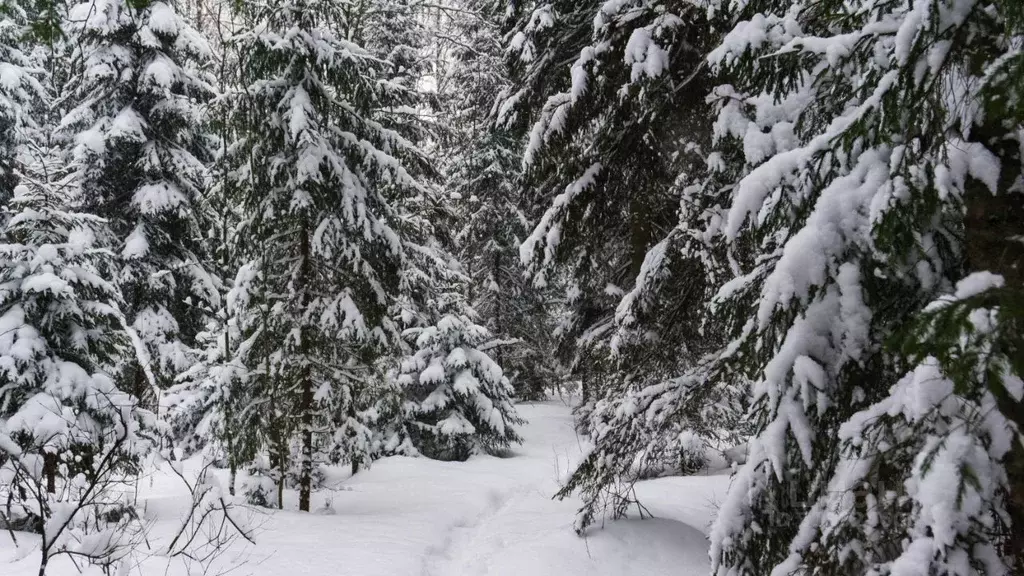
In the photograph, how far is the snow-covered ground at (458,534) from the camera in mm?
→ 5930

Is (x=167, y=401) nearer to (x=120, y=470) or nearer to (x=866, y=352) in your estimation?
(x=120, y=470)

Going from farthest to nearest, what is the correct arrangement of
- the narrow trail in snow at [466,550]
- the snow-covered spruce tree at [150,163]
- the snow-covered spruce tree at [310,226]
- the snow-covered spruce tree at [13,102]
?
the snow-covered spruce tree at [13,102] → the snow-covered spruce tree at [150,163] → the snow-covered spruce tree at [310,226] → the narrow trail in snow at [466,550]

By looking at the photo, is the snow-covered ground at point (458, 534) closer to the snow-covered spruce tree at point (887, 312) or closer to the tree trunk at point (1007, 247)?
the snow-covered spruce tree at point (887, 312)

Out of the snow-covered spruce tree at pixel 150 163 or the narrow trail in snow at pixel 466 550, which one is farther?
the snow-covered spruce tree at pixel 150 163

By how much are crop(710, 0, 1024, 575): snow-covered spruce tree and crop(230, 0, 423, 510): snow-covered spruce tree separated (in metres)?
5.84

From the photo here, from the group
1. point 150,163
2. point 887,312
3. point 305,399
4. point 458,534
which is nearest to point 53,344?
point 305,399

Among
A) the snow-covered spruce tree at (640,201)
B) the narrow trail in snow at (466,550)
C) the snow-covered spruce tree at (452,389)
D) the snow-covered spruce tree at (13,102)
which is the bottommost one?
the narrow trail in snow at (466,550)

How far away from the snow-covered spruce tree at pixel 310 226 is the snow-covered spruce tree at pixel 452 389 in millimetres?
4896

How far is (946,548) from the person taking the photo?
207 centimetres

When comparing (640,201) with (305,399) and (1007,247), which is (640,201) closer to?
(1007,247)

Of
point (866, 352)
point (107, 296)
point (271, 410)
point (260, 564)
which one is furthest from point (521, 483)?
point (866, 352)

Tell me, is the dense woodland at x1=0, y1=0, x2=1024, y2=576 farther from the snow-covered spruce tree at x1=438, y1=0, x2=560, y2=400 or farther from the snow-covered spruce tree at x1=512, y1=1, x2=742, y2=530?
the snow-covered spruce tree at x1=438, y1=0, x2=560, y2=400

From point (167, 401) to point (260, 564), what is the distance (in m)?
8.53

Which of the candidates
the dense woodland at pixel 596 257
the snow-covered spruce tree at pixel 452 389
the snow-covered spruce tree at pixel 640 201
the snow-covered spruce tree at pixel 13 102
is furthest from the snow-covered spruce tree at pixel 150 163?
the snow-covered spruce tree at pixel 640 201
